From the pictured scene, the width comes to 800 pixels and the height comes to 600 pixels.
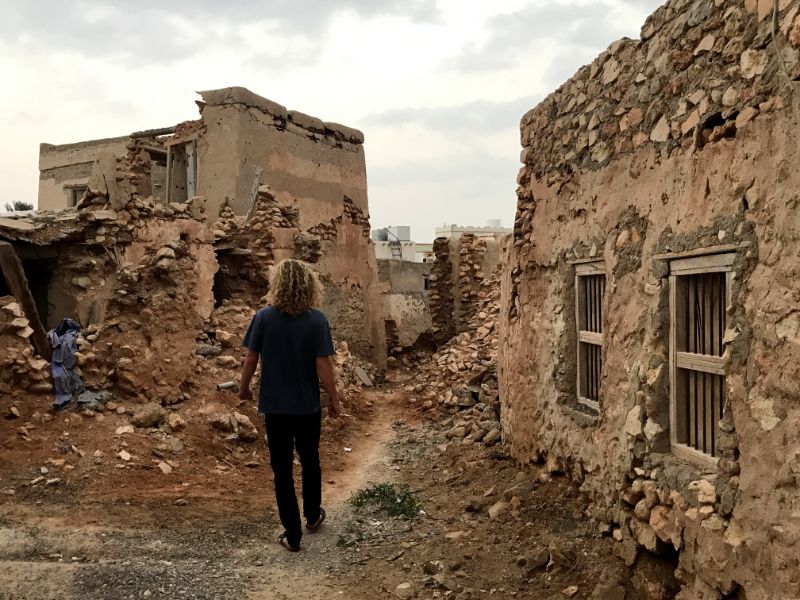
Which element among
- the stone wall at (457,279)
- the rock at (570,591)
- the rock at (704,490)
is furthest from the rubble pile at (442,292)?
the rock at (704,490)

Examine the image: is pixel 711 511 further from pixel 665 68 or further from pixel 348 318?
pixel 348 318

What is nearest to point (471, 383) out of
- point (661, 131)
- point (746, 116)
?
point (661, 131)

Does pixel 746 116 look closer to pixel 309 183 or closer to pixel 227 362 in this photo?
pixel 227 362

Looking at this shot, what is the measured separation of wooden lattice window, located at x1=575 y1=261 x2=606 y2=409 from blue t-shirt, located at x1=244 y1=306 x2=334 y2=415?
6.31ft

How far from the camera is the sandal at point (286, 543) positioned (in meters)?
4.27

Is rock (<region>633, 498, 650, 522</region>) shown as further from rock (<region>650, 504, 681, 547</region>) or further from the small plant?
the small plant

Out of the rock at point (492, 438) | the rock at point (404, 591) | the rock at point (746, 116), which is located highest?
the rock at point (746, 116)

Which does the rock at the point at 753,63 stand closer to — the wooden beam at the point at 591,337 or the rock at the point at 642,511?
the wooden beam at the point at 591,337

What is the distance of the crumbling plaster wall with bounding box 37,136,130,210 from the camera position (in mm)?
18156

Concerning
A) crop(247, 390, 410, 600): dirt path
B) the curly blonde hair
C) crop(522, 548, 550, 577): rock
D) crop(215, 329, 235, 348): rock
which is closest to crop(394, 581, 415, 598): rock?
crop(247, 390, 410, 600): dirt path

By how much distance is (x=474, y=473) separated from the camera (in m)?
6.05

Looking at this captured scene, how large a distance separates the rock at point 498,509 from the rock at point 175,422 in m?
3.33

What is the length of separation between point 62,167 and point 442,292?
11918 mm

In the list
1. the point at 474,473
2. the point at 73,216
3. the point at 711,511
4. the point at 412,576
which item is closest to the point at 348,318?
the point at 73,216
